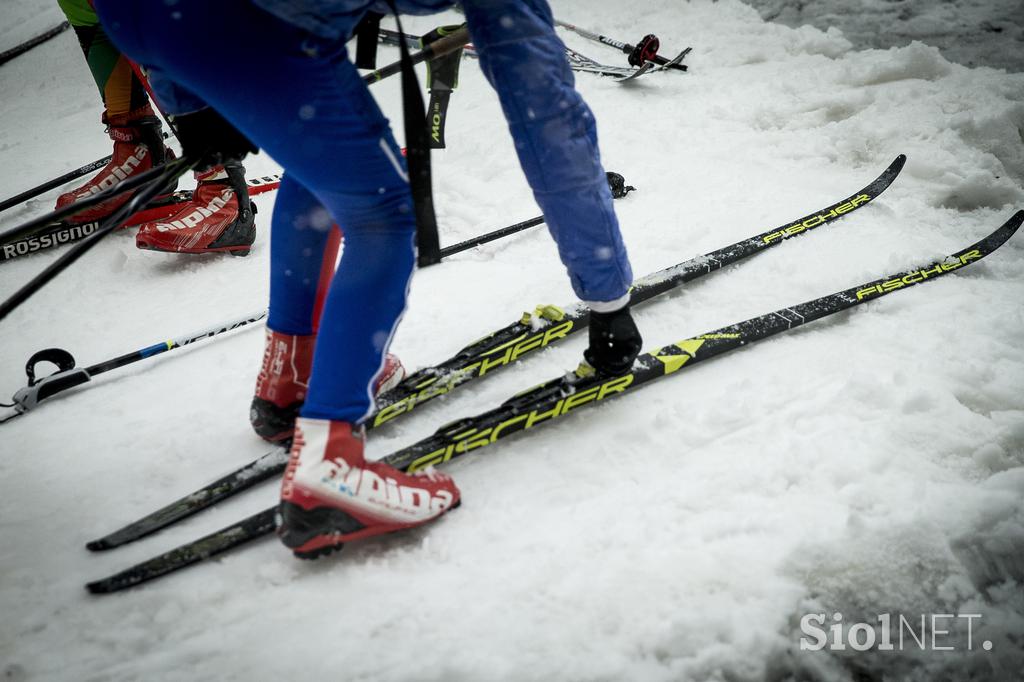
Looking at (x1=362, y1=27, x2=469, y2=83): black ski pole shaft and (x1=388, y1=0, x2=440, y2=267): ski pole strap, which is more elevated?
(x1=362, y1=27, x2=469, y2=83): black ski pole shaft

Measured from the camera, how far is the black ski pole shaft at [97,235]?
139 cm

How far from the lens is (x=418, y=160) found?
1231 millimetres

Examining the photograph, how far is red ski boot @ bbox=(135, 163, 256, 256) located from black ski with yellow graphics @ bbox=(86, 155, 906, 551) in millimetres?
1815

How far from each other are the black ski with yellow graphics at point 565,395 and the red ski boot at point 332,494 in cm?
21

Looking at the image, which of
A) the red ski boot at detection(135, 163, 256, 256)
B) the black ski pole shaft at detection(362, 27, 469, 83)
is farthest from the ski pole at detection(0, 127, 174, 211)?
the black ski pole shaft at detection(362, 27, 469, 83)

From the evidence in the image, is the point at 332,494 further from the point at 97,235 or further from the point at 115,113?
the point at 115,113

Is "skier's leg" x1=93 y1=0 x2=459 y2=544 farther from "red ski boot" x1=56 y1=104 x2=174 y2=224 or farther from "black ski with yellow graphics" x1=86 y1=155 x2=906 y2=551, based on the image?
"red ski boot" x1=56 y1=104 x2=174 y2=224

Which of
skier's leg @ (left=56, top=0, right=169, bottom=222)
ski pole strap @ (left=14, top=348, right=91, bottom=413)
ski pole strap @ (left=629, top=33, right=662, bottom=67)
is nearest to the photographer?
ski pole strap @ (left=14, top=348, right=91, bottom=413)

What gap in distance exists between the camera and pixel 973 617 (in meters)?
1.21

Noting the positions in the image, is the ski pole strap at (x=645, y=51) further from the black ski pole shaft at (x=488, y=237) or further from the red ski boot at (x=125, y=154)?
the red ski boot at (x=125, y=154)

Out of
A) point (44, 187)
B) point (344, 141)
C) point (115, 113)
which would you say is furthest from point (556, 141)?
point (44, 187)

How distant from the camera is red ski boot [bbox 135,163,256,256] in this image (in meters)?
3.17

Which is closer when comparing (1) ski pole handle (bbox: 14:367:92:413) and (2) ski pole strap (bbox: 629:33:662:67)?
(1) ski pole handle (bbox: 14:367:92:413)

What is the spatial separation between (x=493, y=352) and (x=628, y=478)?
0.73 metres
